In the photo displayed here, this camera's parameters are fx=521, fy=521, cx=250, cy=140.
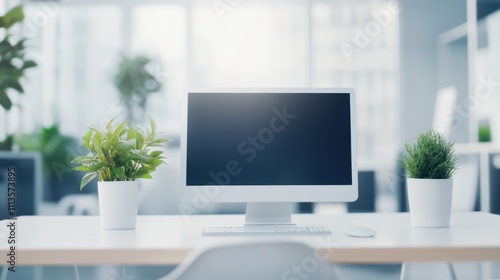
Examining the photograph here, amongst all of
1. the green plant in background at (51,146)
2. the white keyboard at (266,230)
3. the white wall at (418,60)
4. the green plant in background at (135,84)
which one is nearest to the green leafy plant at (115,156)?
the white keyboard at (266,230)

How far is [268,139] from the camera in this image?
1896 millimetres

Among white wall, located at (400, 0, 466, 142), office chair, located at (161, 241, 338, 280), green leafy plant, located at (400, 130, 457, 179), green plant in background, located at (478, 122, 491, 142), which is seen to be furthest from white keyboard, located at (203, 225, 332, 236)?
white wall, located at (400, 0, 466, 142)

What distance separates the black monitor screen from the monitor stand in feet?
0.29

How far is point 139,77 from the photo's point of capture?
6020 millimetres

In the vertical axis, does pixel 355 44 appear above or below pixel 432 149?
above

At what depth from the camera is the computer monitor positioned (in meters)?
1.86

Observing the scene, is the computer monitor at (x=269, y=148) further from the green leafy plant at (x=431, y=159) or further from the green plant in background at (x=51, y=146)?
the green plant in background at (x=51, y=146)

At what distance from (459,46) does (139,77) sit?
3.47 m

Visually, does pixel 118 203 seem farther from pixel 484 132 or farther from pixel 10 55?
pixel 484 132

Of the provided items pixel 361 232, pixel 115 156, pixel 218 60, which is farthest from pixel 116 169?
pixel 218 60

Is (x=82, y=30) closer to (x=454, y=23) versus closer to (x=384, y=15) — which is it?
(x=384, y=15)

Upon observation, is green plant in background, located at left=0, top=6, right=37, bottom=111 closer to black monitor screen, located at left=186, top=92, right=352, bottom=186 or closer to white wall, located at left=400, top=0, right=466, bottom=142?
black monitor screen, located at left=186, top=92, right=352, bottom=186

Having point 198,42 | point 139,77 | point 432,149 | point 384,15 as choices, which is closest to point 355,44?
point 384,15

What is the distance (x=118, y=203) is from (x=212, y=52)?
4.59 m
